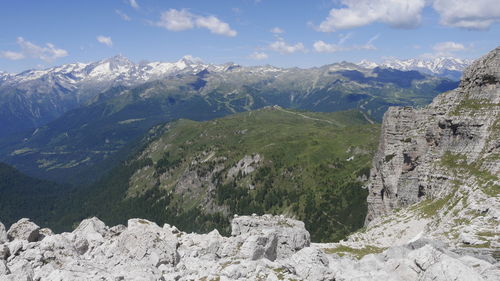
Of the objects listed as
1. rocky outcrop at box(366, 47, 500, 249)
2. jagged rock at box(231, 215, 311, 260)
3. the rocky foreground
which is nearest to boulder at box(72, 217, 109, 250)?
the rocky foreground

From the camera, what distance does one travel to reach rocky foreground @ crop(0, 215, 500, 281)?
118ft

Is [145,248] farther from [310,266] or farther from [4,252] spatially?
[310,266]

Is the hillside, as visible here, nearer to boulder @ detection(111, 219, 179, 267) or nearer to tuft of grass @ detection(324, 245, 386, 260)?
tuft of grass @ detection(324, 245, 386, 260)

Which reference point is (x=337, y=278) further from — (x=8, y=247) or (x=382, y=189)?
(x=382, y=189)

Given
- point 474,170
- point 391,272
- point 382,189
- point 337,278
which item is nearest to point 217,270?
point 337,278

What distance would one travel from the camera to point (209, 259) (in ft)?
163

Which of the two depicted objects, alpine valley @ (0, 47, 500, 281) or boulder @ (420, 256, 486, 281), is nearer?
boulder @ (420, 256, 486, 281)

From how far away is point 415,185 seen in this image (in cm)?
8425

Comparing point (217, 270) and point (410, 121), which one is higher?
point (410, 121)

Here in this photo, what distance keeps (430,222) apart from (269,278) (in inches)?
1606

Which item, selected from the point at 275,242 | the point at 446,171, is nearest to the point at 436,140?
the point at 446,171

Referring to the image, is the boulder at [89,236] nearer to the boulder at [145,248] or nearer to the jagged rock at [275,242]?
the boulder at [145,248]

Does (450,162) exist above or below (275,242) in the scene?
above

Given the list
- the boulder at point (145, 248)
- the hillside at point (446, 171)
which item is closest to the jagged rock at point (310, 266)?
the boulder at point (145, 248)
